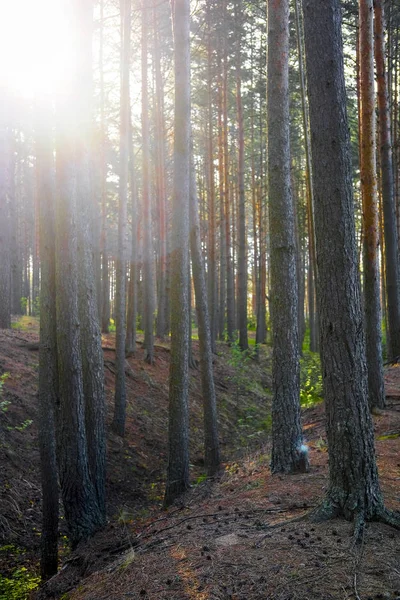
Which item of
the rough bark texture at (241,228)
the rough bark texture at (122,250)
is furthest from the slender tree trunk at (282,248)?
the rough bark texture at (241,228)

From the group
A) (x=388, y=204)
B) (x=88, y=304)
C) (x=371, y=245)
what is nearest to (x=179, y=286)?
(x=88, y=304)

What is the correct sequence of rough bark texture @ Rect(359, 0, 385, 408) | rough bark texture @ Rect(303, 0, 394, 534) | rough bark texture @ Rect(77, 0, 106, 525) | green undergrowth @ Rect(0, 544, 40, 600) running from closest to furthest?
rough bark texture @ Rect(303, 0, 394, 534)
green undergrowth @ Rect(0, 544, 40, 600)
rough bark texture @ Rect(77, 0, 106, 525)
rough bark texture @ Rect(359, 0, 385, 408)

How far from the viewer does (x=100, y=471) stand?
7656 millimetres

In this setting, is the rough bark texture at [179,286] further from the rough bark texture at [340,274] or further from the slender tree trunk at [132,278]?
the slender tree trunk at [132,278]

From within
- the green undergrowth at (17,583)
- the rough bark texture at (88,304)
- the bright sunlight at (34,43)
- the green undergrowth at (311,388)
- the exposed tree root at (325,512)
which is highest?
the bright sunlight at (34,43)

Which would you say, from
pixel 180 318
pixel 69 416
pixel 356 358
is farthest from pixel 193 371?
pixel 356 358

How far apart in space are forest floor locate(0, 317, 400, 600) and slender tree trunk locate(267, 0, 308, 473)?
0.54 m

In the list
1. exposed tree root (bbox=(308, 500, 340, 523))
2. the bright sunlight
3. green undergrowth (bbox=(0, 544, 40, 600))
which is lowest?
green undergrowth (bbox=(0, 544, 40, 600))

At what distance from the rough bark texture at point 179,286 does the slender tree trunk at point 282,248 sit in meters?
1.54

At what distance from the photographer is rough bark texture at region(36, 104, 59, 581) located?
6684 millimetres

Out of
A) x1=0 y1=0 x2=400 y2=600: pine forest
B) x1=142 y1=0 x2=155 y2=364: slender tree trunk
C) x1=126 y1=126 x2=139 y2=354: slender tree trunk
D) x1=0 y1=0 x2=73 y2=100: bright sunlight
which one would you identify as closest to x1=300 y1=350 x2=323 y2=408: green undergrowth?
x1=0 y1=0 x2=400 y2=600: pine forest

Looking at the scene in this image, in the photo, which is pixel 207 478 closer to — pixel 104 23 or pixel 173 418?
pixel 173 418

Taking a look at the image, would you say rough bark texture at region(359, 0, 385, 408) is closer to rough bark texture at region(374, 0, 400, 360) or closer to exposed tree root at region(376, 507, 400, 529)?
rough bark texture at region(374, 0, 400, 360)

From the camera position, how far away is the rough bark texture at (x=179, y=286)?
838 cm
